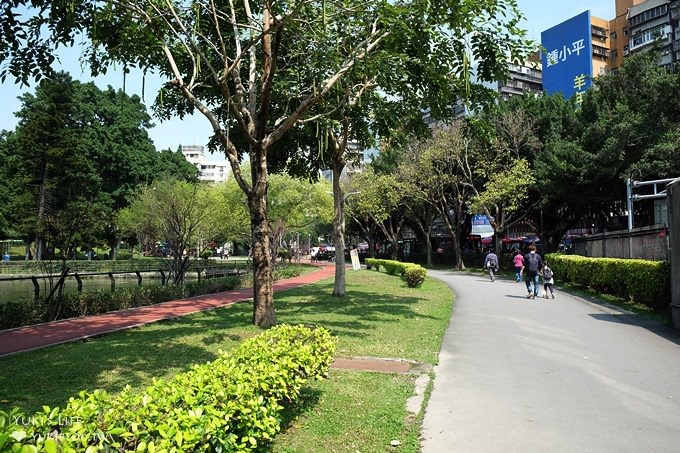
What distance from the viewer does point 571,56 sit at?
4050cm

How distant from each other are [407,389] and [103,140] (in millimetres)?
47675

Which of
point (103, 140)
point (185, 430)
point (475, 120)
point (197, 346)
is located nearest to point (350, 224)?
point (103, 140)

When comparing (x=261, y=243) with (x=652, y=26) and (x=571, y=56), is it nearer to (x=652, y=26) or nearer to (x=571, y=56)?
(x=571, y=56)

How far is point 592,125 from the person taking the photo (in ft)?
89.3

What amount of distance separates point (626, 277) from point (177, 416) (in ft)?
49.6

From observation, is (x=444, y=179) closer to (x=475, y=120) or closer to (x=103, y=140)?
(x=475, y=120)

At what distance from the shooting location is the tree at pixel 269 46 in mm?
8516

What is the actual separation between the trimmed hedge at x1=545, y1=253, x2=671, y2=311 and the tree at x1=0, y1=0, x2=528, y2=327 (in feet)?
22.2

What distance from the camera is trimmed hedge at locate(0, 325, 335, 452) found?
102 inches

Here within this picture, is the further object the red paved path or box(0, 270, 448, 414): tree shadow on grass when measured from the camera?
the red paved path

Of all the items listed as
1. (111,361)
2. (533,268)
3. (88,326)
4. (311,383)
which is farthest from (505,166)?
(111,361)

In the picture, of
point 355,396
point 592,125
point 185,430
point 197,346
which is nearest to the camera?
point 185,430

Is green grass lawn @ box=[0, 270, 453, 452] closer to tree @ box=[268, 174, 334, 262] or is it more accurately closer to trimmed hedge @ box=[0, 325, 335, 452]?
trimmed hedge @ box=[0, 325, 335, 452]

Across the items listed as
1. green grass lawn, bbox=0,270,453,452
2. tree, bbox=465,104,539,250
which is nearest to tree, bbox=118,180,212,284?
green grass lawn, bbox=0,270,453,452
